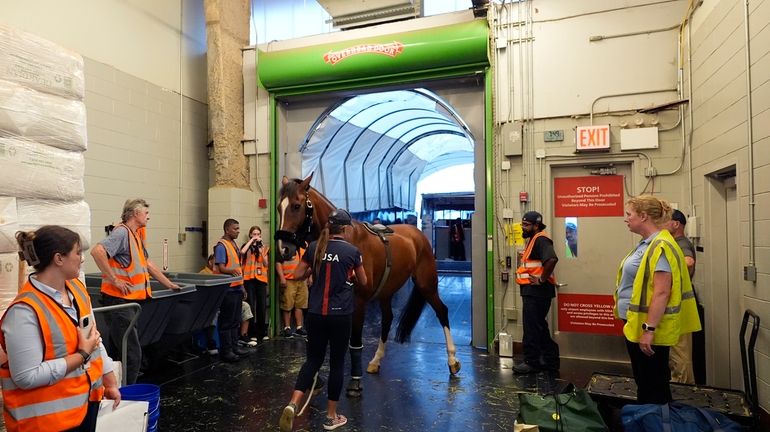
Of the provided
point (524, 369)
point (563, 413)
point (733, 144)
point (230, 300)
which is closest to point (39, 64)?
point (230, 300)

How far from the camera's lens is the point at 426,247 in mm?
4691

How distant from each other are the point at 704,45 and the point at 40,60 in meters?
4.86

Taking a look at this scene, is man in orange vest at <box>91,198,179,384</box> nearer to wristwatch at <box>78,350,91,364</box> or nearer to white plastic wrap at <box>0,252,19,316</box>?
white plastic wrap at <box>0,252,19,316</box>

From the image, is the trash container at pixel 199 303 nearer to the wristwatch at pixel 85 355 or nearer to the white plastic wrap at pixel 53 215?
the white plastic wrap at pixel 53 215

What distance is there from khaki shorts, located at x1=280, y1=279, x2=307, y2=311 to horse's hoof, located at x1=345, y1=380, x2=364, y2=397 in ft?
7.37

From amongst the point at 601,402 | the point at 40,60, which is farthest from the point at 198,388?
the point at 601,402

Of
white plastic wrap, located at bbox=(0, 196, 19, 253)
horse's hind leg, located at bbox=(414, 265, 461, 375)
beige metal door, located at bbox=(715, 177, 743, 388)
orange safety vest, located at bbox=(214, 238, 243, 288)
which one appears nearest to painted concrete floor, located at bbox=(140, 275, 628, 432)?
horse's hind leg, located at bbox=(414, 265, 461, 375)

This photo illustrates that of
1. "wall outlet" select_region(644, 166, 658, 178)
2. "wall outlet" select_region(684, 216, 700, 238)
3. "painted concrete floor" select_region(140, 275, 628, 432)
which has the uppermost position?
"wall outlet" select_region(644, 166, 658, 178)

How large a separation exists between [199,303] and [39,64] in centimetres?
252

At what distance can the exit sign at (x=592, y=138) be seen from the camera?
4.53 meters

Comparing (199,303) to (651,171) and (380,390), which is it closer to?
(380,390)

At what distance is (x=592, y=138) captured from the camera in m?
4.57

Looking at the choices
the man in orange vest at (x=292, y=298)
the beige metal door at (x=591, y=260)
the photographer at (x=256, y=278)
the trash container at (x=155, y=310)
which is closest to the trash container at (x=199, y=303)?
the trash container at (x=155, y=310)

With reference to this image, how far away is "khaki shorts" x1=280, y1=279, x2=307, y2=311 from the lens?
5695 mm
